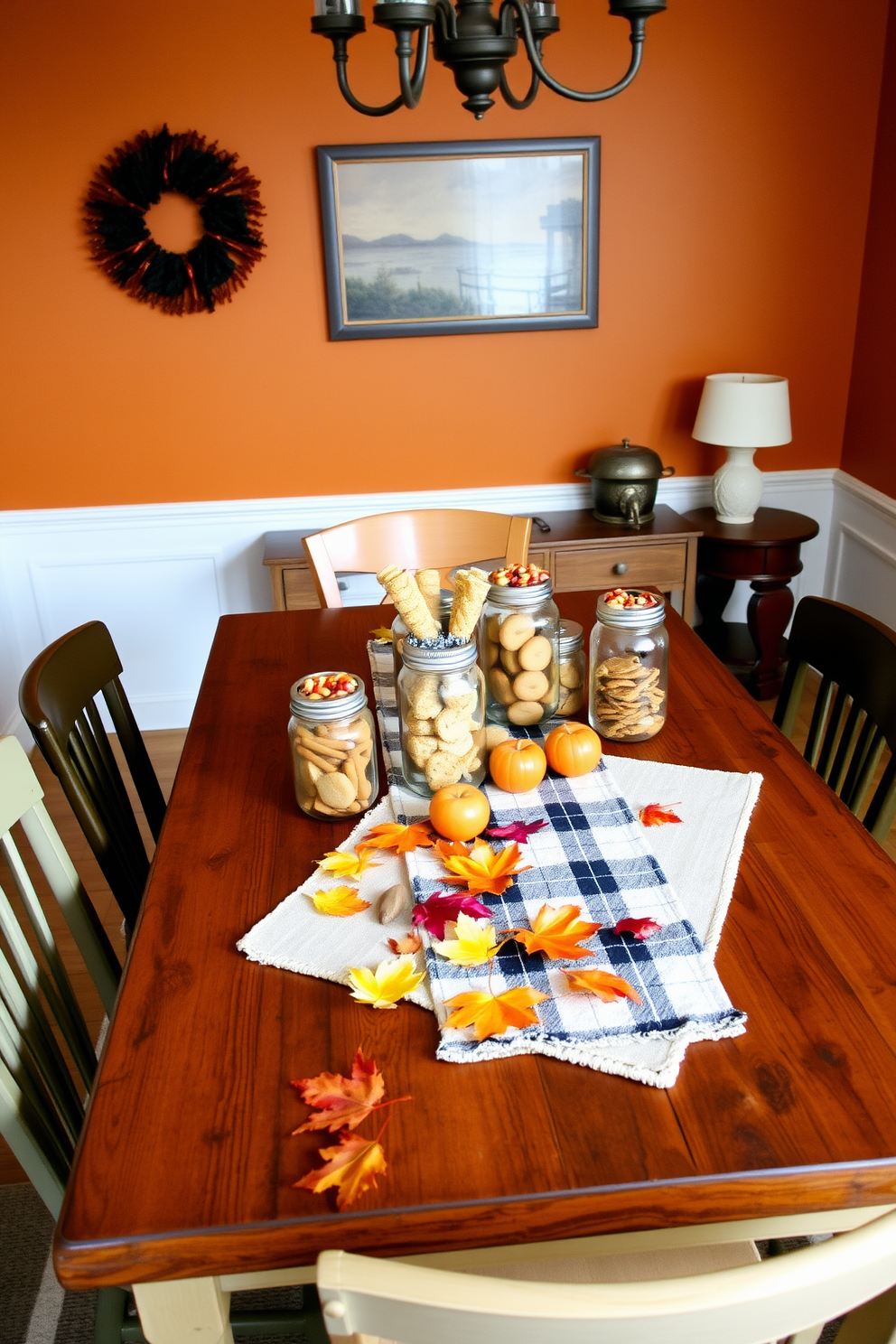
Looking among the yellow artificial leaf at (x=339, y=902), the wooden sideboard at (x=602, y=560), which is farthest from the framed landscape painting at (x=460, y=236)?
the yellow artificial leaf at (x=339, y=902)

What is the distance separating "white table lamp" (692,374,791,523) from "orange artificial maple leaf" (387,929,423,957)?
247cm

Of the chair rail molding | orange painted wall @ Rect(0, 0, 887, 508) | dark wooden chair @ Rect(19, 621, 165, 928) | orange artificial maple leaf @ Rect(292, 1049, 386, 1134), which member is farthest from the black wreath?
orange artificial maple leaf @ Rect(292, 1049, 386, 1134)

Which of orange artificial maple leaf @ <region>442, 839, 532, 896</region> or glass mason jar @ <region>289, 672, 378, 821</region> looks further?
glass mason jar @ <region>289, 672, 378, 821</region>

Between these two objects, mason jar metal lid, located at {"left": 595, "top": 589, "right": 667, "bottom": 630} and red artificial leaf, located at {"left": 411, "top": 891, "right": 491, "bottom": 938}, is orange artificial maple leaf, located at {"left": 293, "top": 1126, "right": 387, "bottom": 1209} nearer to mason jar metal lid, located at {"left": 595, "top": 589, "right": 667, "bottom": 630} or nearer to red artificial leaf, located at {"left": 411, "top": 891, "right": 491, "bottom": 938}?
red artificial leaf, located at {"left": 411, "top": 891, "right": 491, "bottom": 938}

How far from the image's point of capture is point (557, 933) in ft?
3.65

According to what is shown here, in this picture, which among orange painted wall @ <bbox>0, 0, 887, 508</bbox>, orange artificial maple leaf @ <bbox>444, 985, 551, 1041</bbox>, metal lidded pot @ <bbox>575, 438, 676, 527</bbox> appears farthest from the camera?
metal lidded pot @ <bbox>575, 438, 676, 527</bbox>

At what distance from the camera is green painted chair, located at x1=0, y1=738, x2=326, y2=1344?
3.74 ft

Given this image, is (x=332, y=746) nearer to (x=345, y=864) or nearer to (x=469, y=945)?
(x=345, y=864)

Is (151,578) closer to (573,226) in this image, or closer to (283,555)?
(283,555)

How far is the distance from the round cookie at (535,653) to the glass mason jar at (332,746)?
26cm

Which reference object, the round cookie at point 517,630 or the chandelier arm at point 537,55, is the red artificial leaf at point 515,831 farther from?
the chandelier arm at point 537,55

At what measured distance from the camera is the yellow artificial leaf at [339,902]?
1.18m

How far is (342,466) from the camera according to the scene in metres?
3.50

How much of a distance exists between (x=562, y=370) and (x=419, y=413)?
50 cm
